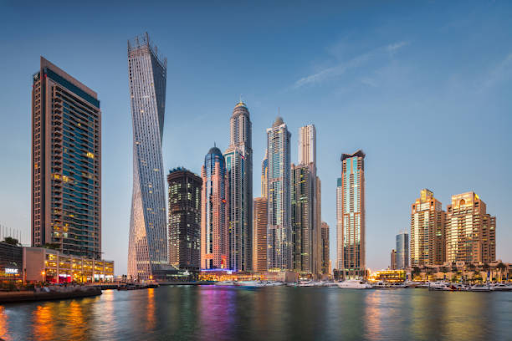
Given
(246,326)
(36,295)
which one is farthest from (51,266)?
(246,326)

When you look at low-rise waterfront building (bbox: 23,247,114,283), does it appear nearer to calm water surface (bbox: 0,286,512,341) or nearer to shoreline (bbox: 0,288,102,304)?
shoreline (bbox: 0,288,102,304)

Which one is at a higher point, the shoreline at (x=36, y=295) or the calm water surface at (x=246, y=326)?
the calm water surface at (x=246, y=326)

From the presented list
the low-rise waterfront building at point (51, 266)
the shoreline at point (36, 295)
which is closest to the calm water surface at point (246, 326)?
the shoreline at point (36, 295)

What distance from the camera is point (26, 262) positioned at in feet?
494

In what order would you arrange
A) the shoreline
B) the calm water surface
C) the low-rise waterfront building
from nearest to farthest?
the calm water surface < the shoreline < the low-rise waterfront building

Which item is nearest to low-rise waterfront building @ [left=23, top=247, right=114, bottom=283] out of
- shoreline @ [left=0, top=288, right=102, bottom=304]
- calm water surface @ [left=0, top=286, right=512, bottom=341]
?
shoreline @ [left=0, top=288, right=102, bottom=304]

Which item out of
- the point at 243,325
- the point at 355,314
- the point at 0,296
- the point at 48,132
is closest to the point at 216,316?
the point at 243,325

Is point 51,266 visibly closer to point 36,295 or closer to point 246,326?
point 36,295

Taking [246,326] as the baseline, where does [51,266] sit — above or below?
below

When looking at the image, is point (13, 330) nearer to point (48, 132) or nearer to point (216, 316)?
point (216, 316)

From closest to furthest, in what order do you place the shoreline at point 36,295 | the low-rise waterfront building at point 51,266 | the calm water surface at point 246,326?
the calm water surface at point 246,326 → the shoreline at point 36,295 → the low-rise waterfront building at point 51,266

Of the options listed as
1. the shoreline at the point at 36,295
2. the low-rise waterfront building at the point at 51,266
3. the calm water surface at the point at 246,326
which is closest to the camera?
the calm water surface at the point at 246,326

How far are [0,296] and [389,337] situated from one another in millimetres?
88506

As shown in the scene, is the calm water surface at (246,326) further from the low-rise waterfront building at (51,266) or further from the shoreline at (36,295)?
the low-rise waterfront building at (51,266)
